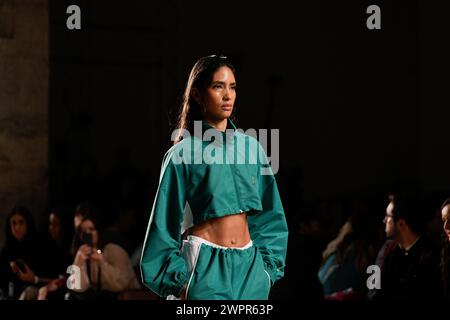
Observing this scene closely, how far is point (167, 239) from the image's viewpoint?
186 inches

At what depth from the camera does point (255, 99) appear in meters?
13.0

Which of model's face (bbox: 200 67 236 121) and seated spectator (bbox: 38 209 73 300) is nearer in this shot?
model's face (bbox: 200 67 236 121)

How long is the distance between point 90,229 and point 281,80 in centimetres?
564

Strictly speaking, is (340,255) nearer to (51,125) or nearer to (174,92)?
(174,92)

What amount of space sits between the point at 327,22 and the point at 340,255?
19.3 feet

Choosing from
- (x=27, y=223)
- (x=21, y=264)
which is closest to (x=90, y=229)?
(x=21, y=264)

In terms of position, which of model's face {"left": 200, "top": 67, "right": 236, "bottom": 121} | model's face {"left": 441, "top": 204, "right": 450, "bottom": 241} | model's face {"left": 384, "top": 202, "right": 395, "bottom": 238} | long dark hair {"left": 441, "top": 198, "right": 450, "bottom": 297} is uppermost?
model's face {"left": 200, "top": 67, "right": 236, "bottom": 121}

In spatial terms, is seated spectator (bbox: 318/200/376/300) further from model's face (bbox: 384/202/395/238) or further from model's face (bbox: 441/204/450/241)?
model's face (bbox: 441/204/450/241)

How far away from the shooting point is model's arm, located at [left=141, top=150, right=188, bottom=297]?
4.69 m

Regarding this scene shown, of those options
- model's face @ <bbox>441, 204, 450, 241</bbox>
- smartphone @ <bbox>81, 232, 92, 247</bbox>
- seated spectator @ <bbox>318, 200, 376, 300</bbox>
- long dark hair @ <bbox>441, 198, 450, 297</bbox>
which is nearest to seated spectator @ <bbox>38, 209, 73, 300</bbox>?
smartphone @ <bbox>81, 232, 92, 247</bbox>

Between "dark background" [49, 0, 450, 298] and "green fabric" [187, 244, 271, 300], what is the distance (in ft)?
25.2

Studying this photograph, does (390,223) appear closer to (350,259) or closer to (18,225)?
(350,259)

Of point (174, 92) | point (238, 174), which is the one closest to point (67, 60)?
point (174, 92)

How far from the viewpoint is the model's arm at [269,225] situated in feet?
16.2
